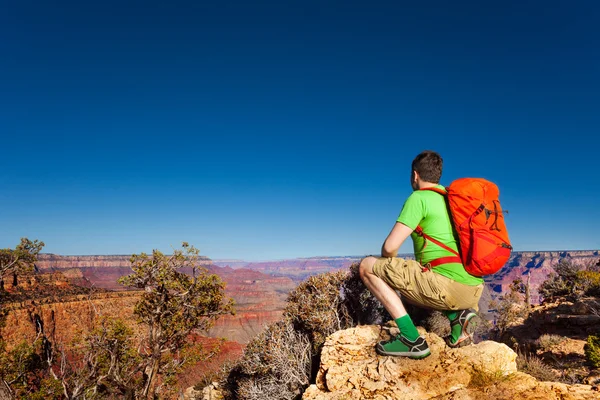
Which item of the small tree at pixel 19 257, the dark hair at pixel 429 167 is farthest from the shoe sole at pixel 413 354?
the small tree at pixel 19 257

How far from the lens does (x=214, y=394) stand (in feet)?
28.7

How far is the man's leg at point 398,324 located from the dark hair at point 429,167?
97 cm

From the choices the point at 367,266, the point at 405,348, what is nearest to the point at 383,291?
the point at 367,266

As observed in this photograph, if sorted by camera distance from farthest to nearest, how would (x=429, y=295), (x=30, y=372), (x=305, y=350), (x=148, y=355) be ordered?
(x=30, y=372) → (x=148, y=355) → (x=305, y=350) → (x=429, y=295)

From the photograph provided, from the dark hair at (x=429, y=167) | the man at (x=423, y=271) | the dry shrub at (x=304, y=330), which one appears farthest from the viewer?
the dry shrub at (x=304, y=330)

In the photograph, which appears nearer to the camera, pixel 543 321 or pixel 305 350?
pixel 305 350

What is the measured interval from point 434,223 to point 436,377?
1.42m

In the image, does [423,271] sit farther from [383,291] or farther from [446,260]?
[383,291]

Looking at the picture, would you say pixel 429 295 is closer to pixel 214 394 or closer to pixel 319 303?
pixel 319 303

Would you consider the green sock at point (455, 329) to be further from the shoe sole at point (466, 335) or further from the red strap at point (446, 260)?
the red strap at point (446, 260)

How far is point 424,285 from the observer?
3199 mm

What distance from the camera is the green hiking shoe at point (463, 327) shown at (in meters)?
3.41

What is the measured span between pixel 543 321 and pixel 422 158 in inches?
512

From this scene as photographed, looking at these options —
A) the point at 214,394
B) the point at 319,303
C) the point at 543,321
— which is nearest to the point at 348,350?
the point at 319,303
